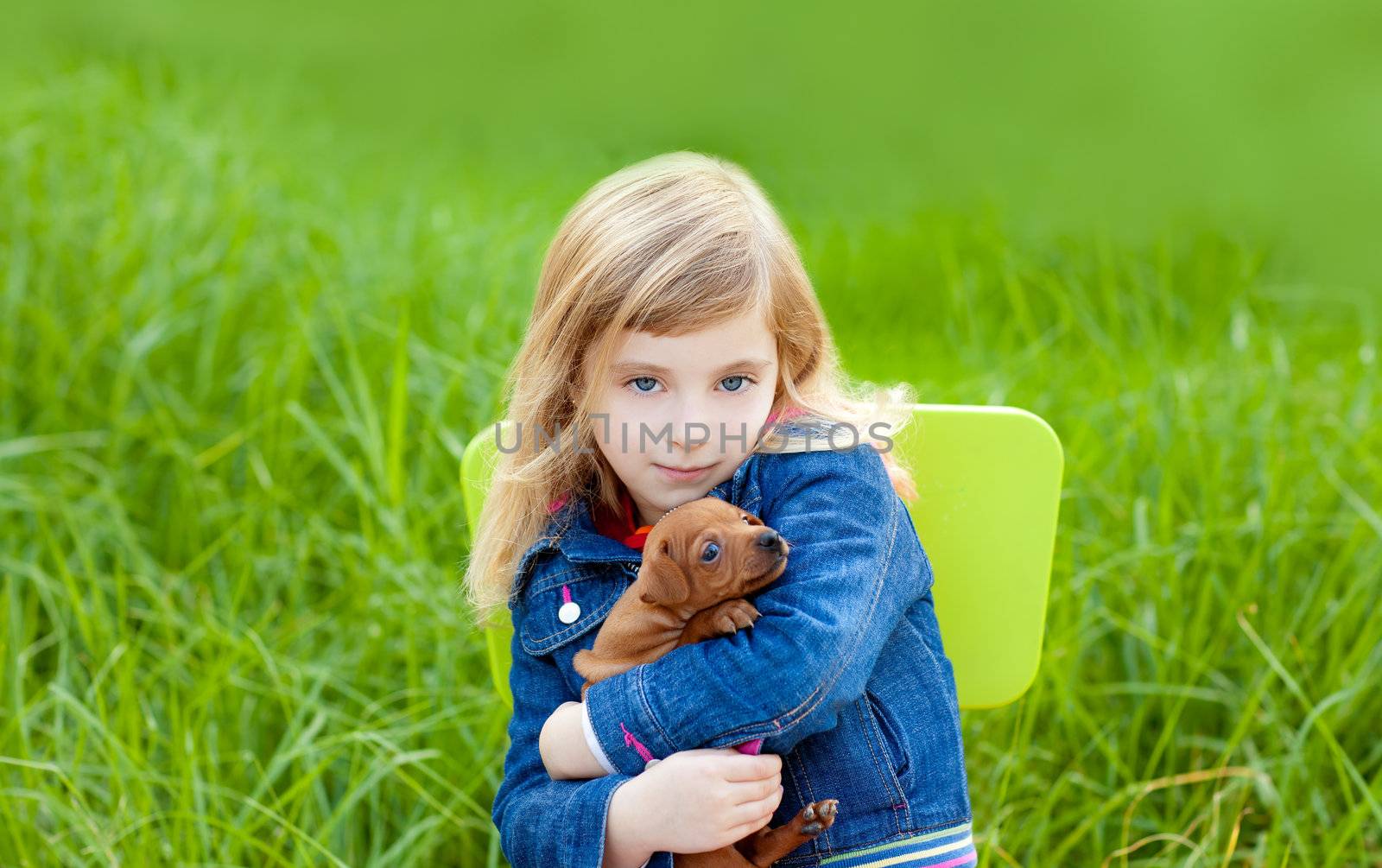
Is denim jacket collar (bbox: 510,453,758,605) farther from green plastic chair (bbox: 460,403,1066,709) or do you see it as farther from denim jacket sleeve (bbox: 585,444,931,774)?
green plastic chair (bbox: 460,403,1066,709)

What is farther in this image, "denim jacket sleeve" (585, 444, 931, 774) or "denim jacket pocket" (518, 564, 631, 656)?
"denim jacket pocket" (518, 564, 631, 656)

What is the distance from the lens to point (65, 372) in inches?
132

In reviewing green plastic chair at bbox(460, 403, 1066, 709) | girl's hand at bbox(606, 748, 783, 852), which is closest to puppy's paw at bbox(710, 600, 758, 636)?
girl's hand at bbox(606, 748, 783, 852)

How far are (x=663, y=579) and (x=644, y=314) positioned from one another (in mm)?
335

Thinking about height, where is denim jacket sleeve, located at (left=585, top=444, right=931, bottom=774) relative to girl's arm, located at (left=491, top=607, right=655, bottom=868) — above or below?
above

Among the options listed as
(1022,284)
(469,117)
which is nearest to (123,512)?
(1022,284)

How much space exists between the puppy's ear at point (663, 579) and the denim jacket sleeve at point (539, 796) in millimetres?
252

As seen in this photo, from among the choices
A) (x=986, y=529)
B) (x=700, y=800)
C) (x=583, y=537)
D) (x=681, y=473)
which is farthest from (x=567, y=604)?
(x=986, y=529)

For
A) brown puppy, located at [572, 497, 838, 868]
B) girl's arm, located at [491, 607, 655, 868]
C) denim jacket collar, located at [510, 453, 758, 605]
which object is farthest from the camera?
denim jacket collar, located at [510, 453, 758, 605]

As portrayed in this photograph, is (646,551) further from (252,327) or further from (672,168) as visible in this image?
(252,327)

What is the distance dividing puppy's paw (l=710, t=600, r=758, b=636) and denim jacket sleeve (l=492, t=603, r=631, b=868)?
236mm

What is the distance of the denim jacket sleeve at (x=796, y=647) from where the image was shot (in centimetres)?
141

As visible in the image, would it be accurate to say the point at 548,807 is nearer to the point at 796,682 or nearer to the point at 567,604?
the point at 567,604

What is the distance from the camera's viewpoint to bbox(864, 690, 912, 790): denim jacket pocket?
1572 millimetres
